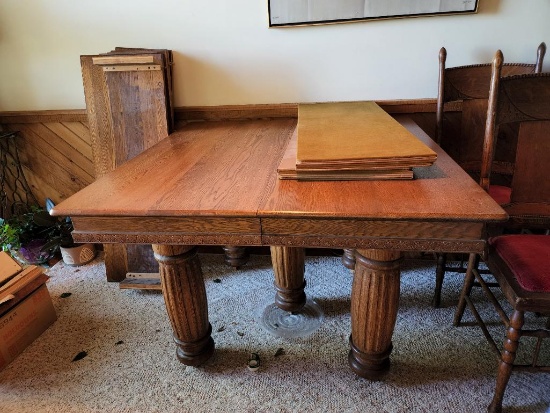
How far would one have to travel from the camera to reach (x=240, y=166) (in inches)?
50.2

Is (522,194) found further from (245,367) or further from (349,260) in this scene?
(245,367)

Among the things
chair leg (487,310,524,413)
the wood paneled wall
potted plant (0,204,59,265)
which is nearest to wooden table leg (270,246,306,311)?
the wood paneled wall

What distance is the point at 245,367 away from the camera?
1.55 meters

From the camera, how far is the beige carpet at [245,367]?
4.54 ft

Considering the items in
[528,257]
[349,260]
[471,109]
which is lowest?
[349,260]

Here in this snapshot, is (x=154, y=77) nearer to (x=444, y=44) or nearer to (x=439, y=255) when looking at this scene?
(x=444, y=44)

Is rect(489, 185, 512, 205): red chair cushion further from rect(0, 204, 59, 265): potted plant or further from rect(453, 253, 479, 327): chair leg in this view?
rect(0, 204, 59, 265): potted plant

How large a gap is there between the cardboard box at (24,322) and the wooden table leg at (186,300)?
749 mm

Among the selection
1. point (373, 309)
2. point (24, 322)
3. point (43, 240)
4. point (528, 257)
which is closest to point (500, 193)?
point (528, 257)

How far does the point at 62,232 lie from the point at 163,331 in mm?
1035

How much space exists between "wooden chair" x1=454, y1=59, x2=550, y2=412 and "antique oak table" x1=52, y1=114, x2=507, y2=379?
0.78 ft

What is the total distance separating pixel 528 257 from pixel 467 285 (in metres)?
0.43

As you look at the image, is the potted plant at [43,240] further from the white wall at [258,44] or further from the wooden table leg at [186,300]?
the wooden table leg at [186,300]

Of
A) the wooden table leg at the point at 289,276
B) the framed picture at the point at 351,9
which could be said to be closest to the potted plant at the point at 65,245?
the wooden table leg at the point at 289,276
